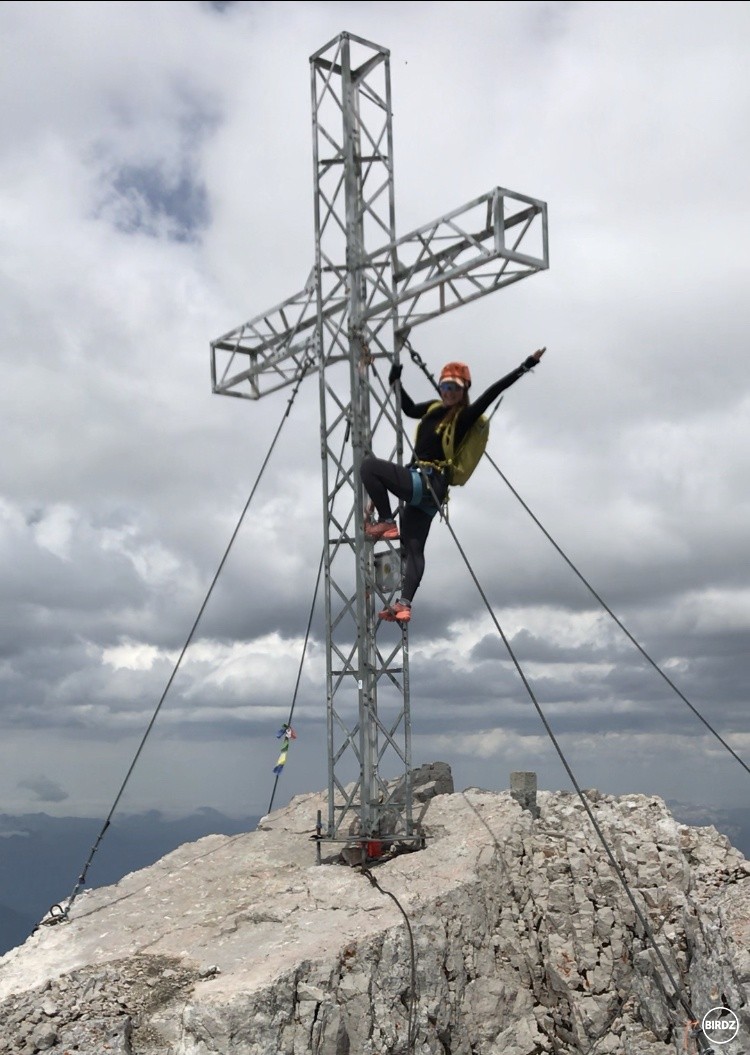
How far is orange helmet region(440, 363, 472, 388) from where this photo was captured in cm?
1459

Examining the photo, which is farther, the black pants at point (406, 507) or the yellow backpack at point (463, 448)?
the yellow backpack at point (463, 448)

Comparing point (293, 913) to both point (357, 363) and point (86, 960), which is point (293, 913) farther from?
point (357, 363)

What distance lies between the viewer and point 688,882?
546 inches

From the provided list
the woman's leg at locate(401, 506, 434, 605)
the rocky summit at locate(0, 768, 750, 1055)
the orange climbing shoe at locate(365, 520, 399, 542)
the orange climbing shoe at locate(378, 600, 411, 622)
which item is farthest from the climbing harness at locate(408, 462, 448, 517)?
the rocky summit at locate(0, 768, 750, 1055)

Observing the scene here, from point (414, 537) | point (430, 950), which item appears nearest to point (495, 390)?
point (414, 537)

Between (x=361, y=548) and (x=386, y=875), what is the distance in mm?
4661

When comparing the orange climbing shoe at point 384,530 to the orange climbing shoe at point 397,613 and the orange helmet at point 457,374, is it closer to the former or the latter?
the orange climbing shoe at point 397,613

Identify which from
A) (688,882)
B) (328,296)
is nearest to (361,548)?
(328,296)

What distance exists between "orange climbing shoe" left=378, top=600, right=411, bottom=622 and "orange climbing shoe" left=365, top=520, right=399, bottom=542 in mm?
1026
